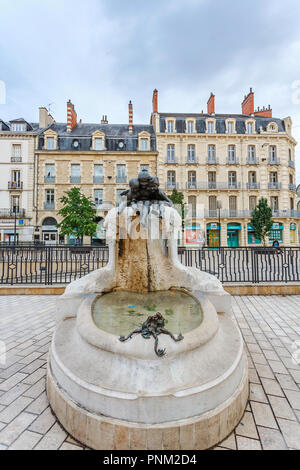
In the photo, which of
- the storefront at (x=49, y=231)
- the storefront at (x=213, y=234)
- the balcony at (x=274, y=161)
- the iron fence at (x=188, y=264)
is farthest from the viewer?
the balcony at (x=274, y=161)

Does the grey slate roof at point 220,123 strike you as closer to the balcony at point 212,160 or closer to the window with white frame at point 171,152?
the window with white frame at point 171,152

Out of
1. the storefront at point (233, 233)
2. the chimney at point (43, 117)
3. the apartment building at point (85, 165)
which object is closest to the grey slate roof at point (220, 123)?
the apartment building at point (85, 165)

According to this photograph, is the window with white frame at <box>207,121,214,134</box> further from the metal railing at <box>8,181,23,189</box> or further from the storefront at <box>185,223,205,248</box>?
the metal railing at <box>8,181,23,189</box>

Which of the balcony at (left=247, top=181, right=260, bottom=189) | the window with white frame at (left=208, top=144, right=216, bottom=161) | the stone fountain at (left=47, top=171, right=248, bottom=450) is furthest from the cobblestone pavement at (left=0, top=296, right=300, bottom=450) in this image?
the window with white frame at (left=208, top=144, right=216, bottom=161)

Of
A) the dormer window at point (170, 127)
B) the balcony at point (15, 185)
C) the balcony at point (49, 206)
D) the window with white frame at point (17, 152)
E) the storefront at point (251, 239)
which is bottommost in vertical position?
the storefront at point (251, 239)

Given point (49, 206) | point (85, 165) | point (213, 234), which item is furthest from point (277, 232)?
point (49, 206)

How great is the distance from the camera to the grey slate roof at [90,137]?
87.9 ft

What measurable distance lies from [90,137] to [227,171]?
17.1m

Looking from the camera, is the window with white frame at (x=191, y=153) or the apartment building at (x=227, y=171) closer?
the apartment building at (x=227, y=171)

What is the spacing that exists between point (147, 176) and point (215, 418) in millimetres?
2894

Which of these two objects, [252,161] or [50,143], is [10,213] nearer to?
[50,143]

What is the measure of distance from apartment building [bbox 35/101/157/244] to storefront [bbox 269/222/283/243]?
1570cm

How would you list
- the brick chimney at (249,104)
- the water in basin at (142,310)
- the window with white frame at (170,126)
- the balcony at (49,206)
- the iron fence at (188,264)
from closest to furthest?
the water in basin at (142,310) → the iron fence at (188,264) → the balcony at (49,206) → the window with white frame at (170,126) → the brick chimney at (249,104)

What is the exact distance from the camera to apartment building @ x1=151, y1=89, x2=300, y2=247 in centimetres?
2672
